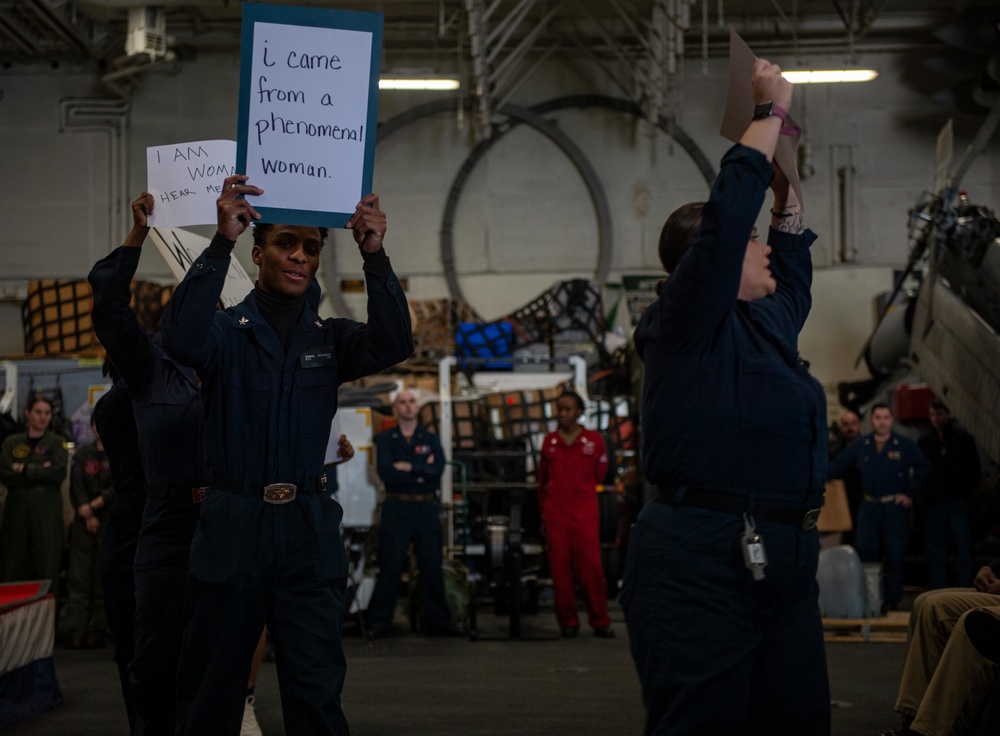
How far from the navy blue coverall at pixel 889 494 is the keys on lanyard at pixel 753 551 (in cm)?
834

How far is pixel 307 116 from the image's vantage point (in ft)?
10.2

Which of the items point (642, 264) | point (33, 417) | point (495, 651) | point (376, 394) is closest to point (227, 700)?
point (495, 651)

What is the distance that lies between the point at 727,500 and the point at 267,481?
1244 millimetres

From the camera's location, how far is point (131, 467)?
13.9 feet

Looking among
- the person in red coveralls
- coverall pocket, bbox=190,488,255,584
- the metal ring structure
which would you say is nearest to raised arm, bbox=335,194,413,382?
coverall pocket, bbox=190,488,255,584

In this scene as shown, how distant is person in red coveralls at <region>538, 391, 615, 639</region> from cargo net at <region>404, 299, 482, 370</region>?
4306mm

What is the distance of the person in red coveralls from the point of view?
9086 mm

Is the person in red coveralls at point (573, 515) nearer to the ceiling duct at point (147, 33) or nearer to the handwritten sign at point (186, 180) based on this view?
the handwritten sign at point (186, 180)

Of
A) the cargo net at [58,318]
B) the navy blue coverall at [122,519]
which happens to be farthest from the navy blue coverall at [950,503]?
the cargo net at [58,318]

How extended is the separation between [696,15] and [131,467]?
13.8 m

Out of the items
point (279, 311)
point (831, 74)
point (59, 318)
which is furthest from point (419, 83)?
point (279, 311)

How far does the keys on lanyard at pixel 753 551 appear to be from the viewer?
2.52m

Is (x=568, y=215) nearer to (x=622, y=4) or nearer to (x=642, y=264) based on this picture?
(x=642, y=264)

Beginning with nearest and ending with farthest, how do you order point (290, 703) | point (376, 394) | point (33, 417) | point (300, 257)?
point (290, 703), point (300, 257), point (33, 417), point (376, 394)
